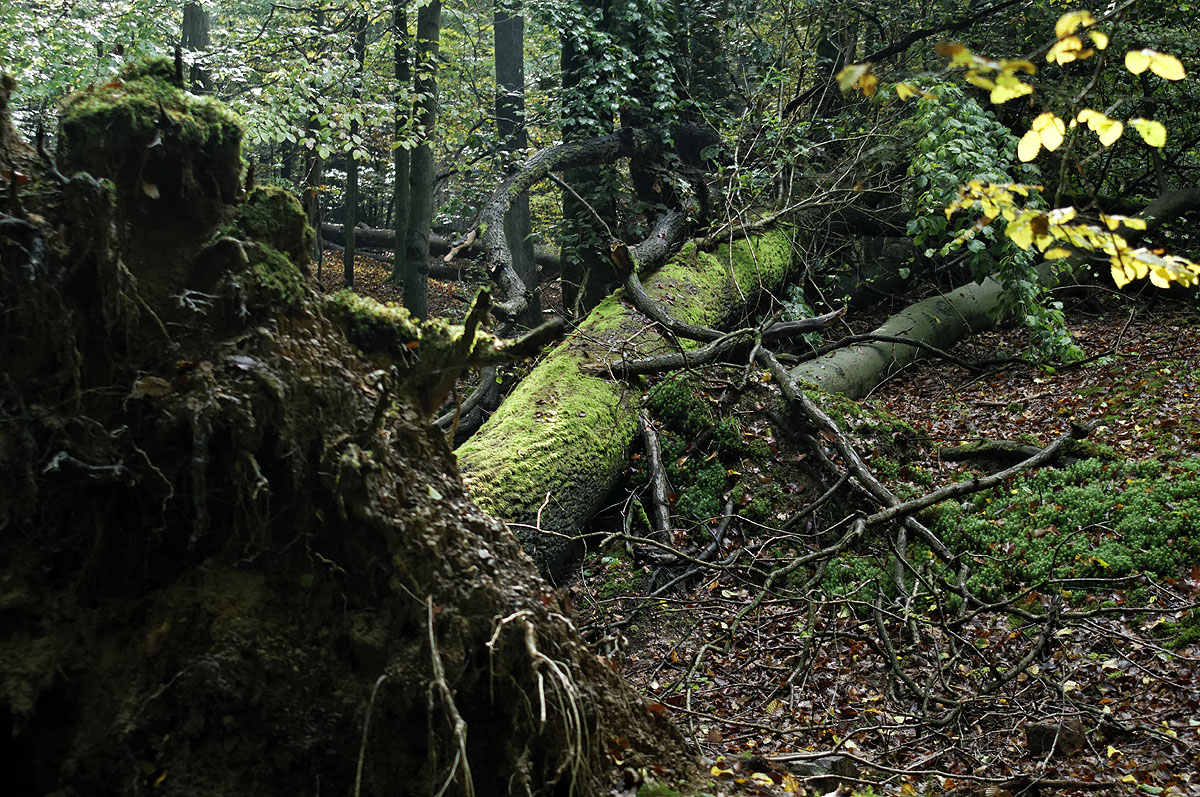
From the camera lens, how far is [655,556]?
234 inches

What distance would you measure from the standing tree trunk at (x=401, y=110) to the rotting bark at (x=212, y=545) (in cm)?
725

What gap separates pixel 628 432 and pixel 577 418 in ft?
2.17

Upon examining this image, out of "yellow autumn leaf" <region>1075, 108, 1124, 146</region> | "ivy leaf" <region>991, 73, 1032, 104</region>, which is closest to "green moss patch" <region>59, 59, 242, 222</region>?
"ivy leaf" <region>991, 73, 1032, 104</region>

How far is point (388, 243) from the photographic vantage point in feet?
64.9

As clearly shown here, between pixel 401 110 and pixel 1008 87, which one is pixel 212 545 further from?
pixel 401 110

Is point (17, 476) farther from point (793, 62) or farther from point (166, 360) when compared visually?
point (793, 62)

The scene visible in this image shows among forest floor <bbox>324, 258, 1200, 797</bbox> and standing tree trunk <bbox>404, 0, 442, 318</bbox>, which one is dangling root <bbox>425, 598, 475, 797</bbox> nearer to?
Result: forest floor <bbox>324, 258, 1200, 797</bbox>

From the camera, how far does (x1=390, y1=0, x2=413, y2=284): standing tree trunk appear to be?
10016 mm

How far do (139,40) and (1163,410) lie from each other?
36.4 ft

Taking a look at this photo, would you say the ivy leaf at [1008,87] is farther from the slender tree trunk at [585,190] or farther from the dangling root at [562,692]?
the slender tree trunk at [585,190]

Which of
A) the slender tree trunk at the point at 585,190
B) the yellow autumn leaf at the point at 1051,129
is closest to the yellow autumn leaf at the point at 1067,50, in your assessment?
the yellow autumn leaf at the point at 1051,129

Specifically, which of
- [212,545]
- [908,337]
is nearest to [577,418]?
[212,545]

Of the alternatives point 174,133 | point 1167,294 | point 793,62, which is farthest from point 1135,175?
point 174,133

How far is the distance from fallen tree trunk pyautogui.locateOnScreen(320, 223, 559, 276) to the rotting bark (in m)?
14.6
